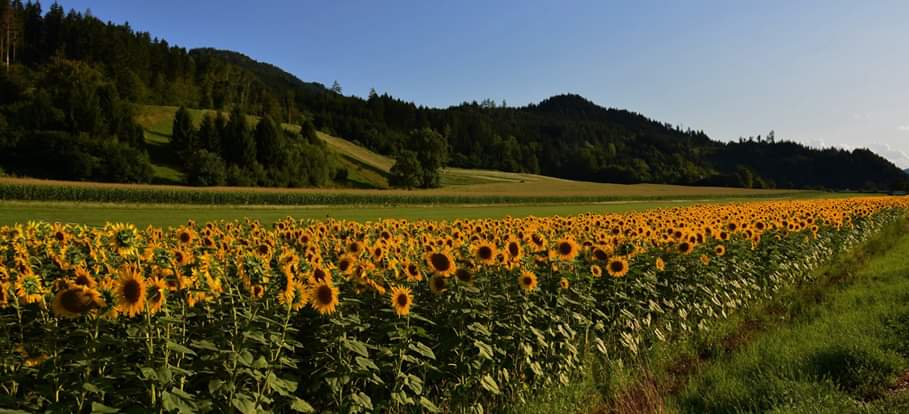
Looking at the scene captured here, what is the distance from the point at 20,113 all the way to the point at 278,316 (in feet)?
312

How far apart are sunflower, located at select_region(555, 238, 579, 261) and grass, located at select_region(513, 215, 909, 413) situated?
1240 mm

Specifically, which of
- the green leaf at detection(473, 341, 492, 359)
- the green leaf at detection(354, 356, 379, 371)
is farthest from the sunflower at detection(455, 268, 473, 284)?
the green leaf at detection(354, 356, 379, 371)

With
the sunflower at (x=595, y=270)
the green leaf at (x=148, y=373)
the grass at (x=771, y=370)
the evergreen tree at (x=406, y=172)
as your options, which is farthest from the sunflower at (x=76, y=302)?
the evergreen tree at (x=406, y=172)

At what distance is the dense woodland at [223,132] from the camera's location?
240 ft

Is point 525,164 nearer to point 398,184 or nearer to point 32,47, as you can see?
point 398,184

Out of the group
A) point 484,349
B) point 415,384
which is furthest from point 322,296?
point 484,349

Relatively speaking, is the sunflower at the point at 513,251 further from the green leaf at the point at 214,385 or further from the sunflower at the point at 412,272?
the green leaf at the point at 214,385

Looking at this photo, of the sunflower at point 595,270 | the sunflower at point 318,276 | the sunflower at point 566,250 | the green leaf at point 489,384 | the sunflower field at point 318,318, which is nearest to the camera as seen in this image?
the sunflower field at point 318,318

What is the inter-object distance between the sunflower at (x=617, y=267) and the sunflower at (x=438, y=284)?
2.23 meters

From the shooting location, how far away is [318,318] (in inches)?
177

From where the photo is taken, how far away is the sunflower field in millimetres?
3354

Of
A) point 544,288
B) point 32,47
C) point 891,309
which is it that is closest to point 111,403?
point 544,288

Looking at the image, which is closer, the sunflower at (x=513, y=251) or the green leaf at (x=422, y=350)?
the green leaf at (x=422, y=350)

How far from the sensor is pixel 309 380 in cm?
450
